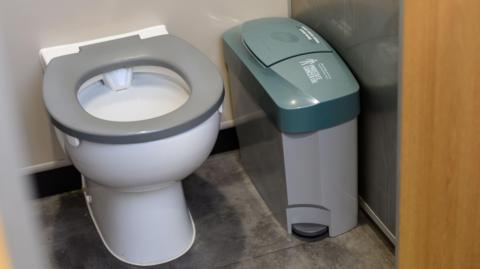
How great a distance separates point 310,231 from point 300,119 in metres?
0.32

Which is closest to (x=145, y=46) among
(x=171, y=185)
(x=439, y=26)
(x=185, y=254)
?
(x=171, y=185)

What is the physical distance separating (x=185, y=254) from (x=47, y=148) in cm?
52

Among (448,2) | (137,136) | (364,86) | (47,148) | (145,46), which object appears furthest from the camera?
(47,148)

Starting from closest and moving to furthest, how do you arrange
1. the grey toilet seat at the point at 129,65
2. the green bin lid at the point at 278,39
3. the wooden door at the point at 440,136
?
the wooden door at the point at 440,136 → the grey toilet seat at the point at 129,65 → the green bin lid at the point at 278,39

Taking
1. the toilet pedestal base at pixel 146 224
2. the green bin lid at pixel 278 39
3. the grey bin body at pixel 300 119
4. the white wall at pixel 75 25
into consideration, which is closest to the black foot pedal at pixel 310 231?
the grey bin body at pixel 300 119

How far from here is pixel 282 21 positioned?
171cm

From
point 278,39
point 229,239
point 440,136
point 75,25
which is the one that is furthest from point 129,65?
point 440,136

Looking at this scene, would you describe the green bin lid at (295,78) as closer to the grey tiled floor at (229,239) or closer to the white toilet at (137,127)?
the white toilet at (137,127)

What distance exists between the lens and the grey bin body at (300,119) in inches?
57.0

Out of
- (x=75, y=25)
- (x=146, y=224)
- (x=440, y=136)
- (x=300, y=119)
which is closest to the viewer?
(x=440, y=136)

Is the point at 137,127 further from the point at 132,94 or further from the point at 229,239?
the point at 229,239

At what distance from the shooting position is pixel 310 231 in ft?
5.25

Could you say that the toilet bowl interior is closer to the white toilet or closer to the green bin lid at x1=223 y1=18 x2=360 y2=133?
the white toilet

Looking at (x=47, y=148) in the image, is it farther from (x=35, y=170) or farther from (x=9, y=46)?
(x=9, y=46)
